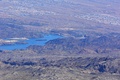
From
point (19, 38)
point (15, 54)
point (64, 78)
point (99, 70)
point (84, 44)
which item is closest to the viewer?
point (64, 78)

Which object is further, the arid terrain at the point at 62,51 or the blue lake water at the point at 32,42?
the blue lake water at the point at 32,42

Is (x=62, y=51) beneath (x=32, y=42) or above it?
above

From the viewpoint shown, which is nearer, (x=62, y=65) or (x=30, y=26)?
(x=62, y=65)

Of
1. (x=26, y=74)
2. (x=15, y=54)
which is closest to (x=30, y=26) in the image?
(x=15, y=54)

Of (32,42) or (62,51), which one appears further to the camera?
(32,42)

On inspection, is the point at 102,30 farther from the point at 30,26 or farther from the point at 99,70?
the point at 99,70

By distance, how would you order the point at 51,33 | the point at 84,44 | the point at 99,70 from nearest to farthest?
the point at 99,70, the point at 84,44, the point at 51,33

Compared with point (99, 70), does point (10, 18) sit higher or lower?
lower

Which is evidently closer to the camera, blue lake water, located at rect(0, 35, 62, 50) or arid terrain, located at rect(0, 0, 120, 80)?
arid terrain, located at rect(0, 0, 120, 80)
